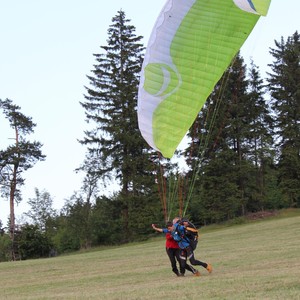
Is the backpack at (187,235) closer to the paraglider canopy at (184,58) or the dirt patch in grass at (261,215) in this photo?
the paraglider canopy at (184,58)

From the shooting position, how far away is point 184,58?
34.4ft

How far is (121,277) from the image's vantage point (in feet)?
41.4

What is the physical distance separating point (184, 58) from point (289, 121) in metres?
35.6

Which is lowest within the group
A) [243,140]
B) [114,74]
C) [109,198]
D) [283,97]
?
[109,198]

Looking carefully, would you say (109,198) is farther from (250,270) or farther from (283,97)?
(250,270)

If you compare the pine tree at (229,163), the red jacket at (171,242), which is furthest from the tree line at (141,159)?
the red jacket at (171,242)

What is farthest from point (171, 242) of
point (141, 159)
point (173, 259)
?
point (141, 159)

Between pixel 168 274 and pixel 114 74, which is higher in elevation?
pixel 114 74

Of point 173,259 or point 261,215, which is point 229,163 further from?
point 173,259

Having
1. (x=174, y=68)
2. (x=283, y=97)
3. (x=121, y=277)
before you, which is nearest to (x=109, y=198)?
(x=283, y=97)

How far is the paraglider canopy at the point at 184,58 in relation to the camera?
404 inches

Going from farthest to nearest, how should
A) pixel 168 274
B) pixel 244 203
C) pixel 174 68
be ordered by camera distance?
pixel 244 203
pixel 168 274
pixel 174 68

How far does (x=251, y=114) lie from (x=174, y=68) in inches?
1357

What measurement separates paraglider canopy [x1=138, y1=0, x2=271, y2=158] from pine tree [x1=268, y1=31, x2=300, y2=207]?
3285 cm
